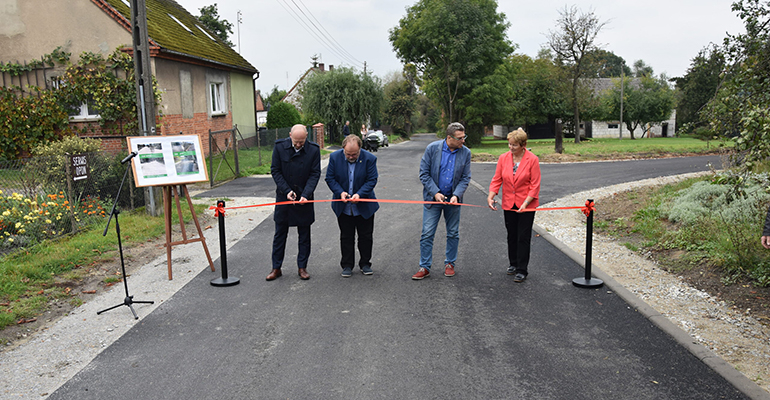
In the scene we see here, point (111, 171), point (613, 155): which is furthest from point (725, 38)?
point (613, 155)

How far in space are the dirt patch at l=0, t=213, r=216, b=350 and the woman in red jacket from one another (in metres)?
4.91

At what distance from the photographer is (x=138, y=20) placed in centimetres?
982

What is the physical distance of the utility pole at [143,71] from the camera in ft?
32.0

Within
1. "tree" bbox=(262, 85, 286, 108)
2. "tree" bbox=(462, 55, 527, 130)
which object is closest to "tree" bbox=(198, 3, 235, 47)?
"tree" bbox=(462, 55, 527, 130)

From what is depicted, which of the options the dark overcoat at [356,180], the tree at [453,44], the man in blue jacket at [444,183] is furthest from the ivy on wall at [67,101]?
the tree at [453,44]

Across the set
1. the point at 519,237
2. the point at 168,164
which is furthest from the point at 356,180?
the point at 168,164

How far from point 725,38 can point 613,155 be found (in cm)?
1946

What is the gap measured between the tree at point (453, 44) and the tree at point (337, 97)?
15.2 feet

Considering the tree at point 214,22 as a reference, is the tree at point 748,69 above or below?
below

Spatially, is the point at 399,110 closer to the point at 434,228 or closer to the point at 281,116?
the point at 281,116

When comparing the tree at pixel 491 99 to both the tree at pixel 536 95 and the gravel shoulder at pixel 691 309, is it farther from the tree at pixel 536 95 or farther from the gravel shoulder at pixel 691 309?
the gravel shoulder at pixel 691 309

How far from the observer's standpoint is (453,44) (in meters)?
38.7

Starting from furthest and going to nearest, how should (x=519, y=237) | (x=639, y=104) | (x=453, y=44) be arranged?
(x=639, y=104) → (x=453, y=44) → (x=519, y=237)

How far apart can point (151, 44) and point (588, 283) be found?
16028 millimetres
